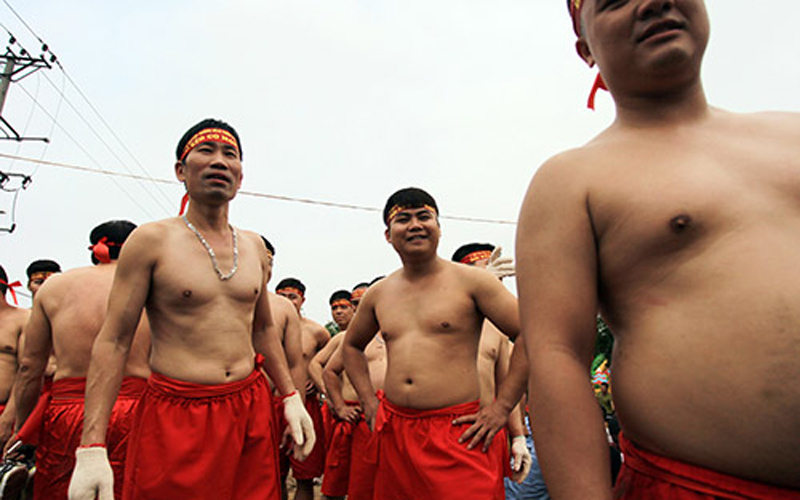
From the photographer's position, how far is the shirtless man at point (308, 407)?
207 inches

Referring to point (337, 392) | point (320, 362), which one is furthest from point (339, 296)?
point (337, 392)

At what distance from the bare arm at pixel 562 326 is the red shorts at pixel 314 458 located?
424 centimetres

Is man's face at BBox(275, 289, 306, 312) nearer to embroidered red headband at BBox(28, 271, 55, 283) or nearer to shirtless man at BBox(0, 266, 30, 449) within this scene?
embroidered red headband at BBox(28, 271, 55, 283)

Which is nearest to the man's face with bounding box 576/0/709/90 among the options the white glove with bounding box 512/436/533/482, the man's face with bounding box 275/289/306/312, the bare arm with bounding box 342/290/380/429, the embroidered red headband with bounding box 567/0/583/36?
the embroidered red headband with bounding box 567/0/583/36

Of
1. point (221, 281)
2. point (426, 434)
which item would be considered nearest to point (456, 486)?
point (426, 434)

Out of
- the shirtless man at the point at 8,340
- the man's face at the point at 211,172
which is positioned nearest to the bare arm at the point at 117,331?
the man's face at the point at 211,172

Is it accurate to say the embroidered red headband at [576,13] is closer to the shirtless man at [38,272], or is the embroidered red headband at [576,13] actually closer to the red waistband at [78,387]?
the red waistband at [78,387]

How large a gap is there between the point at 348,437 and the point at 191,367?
311cm

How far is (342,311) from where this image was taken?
7977mm

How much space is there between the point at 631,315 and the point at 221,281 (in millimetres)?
2108

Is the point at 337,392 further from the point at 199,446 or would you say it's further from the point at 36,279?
the point at 36,279

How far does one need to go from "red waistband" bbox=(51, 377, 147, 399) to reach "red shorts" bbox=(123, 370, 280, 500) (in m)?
1.17

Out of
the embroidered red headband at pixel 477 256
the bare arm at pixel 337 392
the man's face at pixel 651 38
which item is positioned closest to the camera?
the man's face at pixel 651 38

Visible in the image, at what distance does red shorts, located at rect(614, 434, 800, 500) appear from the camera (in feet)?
2.78
